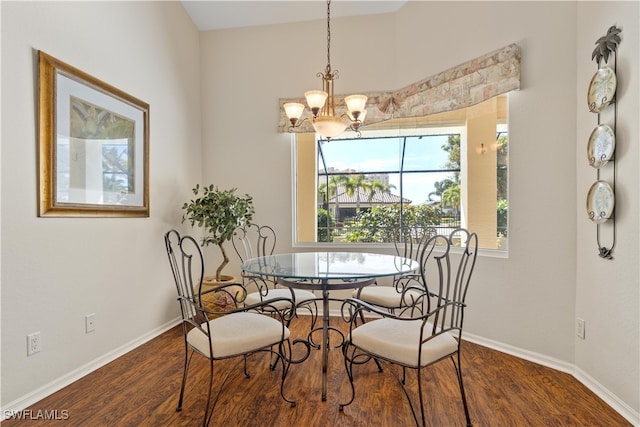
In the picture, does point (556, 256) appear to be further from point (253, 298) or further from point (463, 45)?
point (253, 298)

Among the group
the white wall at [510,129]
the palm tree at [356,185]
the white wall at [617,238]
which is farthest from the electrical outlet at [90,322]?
the white wall at [617,238]

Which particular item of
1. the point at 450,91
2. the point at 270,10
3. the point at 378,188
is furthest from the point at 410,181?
the point at 270,10

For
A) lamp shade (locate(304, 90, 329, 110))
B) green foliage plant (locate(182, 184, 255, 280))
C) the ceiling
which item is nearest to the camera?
lamp shade (locate(304, 90, 329, 110))

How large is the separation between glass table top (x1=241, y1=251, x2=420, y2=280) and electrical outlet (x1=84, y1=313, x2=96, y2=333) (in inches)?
45.3

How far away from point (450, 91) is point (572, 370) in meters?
2.31

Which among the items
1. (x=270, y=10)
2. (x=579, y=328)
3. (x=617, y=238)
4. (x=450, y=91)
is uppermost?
(x=270, y=10)

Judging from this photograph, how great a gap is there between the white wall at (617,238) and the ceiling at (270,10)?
1898 millimetres

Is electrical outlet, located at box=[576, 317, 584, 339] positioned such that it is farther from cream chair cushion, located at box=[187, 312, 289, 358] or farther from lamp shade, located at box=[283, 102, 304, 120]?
lamp shade, located at box=[283, 102, 304, 120]

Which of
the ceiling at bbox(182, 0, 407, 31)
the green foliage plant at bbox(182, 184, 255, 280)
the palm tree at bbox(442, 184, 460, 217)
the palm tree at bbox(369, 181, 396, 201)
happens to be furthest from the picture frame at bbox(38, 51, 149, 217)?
the palm tree at bbox(442, 184, 460, 217)

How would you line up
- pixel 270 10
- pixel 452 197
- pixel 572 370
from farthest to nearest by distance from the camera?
pixel 270 10 → pixel 452 197 → pixel 572 370

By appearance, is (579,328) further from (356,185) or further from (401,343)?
(356,185)

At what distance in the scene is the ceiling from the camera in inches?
132

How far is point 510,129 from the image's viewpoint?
8.44ft

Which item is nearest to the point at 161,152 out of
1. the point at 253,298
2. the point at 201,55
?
the point at 201,55
